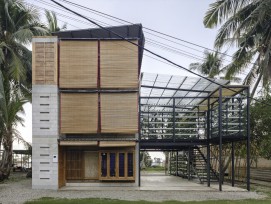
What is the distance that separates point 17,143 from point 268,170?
15.0 m

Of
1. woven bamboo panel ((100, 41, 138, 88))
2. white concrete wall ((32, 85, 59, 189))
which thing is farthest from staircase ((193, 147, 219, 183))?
white concrete wall ((32, 85, 59, 189))

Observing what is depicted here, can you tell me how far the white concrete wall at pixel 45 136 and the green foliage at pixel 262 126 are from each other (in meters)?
10.4

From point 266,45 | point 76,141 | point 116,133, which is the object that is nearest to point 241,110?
point 266,45

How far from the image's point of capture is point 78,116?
54.8ft

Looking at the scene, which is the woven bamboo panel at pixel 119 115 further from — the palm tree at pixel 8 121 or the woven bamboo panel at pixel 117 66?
the palm tree at pixel 8 121

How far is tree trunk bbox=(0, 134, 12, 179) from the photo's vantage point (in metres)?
20.7

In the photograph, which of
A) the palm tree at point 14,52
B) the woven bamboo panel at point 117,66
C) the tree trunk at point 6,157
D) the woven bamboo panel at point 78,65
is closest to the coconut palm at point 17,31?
the palm tree at point 14,52

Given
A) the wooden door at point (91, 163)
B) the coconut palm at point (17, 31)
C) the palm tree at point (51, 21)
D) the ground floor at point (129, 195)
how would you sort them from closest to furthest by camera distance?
the ground floor at point (129, 195) < the wooden door at point (91, 163) < the coconut palm at point (17, 31) < the palm tree at point (51, 21)

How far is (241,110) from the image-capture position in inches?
646

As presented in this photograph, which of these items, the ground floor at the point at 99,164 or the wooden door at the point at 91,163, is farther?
the wooden door at the point at 91,163

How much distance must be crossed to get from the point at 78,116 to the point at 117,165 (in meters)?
2.71

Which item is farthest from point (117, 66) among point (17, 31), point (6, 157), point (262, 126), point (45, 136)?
point (262, 126)

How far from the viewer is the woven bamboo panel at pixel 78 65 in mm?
16781

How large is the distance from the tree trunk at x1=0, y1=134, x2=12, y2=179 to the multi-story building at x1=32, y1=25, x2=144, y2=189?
5185mm
